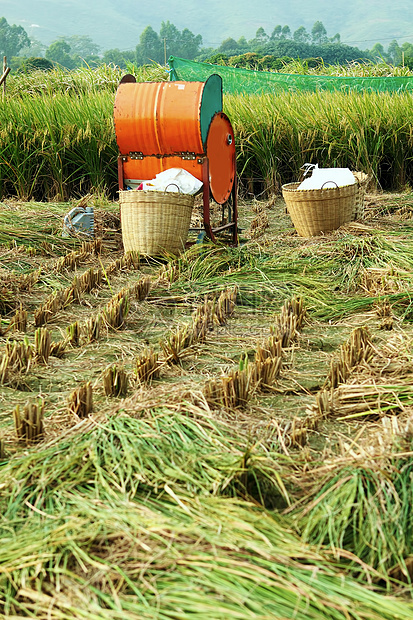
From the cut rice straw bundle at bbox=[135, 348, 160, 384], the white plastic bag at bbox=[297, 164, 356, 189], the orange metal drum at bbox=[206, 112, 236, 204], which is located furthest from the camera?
the white plastic bag at bbox=[297, 164, 356, 189]

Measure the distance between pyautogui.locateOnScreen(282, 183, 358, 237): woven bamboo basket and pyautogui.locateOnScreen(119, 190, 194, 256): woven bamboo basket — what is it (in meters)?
1.23

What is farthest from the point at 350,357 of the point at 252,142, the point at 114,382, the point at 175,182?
the point at 252,142

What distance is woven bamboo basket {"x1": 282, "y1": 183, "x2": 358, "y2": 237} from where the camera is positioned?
597 centimetres

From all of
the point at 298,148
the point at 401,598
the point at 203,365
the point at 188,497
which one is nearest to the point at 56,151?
the point at 298,148

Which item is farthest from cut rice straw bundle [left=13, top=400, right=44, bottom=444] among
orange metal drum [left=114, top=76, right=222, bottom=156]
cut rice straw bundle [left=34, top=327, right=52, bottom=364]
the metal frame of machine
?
orange metal drum [left=114, top=76, right=222, bottom=156]

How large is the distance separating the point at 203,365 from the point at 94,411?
0.74 meters

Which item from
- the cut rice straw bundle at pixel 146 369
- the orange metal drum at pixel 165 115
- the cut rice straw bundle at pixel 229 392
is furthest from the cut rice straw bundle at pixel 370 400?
the orange metal drum at pixel 165 115

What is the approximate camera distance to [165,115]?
5.32 meters

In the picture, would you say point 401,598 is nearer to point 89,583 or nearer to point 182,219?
point 89,583

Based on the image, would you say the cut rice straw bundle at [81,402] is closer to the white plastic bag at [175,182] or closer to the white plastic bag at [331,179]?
the white plastic bag at [175,182]

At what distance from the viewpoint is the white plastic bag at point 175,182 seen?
5375 millimetres

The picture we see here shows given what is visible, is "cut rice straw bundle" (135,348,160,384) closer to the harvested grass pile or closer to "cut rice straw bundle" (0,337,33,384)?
"cut rice straw bundle" (0,337,33,384)

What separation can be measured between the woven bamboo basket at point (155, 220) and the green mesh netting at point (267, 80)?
6800 mm

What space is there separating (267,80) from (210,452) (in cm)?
1125
